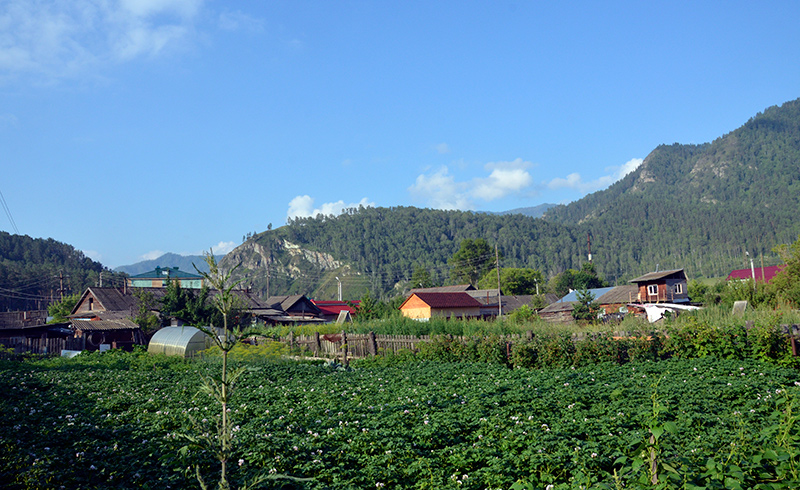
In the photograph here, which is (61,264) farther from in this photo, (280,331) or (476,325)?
(476,325)

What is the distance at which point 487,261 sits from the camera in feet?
350

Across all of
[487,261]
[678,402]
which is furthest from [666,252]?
[678,402]

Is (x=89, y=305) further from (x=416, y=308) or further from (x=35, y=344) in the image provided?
(x=416, y=308)

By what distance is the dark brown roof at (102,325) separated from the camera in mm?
34719

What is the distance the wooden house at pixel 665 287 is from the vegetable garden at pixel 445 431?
51.5 meters

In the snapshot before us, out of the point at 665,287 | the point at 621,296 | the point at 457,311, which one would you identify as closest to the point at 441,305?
the point at 457,311

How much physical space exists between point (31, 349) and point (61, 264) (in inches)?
4007

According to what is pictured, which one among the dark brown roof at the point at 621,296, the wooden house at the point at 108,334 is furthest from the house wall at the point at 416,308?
the dark brown roof at the point at 621,296

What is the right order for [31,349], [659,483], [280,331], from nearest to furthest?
[659,483] < [280,331] < [31,349]

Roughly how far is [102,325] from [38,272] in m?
83.1

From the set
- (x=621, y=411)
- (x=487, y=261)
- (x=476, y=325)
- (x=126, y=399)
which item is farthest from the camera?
(x=487, y=261)

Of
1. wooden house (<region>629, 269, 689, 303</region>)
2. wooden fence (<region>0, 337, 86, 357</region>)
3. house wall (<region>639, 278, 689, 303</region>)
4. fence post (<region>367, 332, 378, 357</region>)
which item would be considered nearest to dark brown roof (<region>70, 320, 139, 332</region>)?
wooden fence (<region>0, 337, 86, 357</region>)

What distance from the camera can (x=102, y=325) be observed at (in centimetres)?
3541

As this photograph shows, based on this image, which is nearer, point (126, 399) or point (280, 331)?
point (126, 399)
